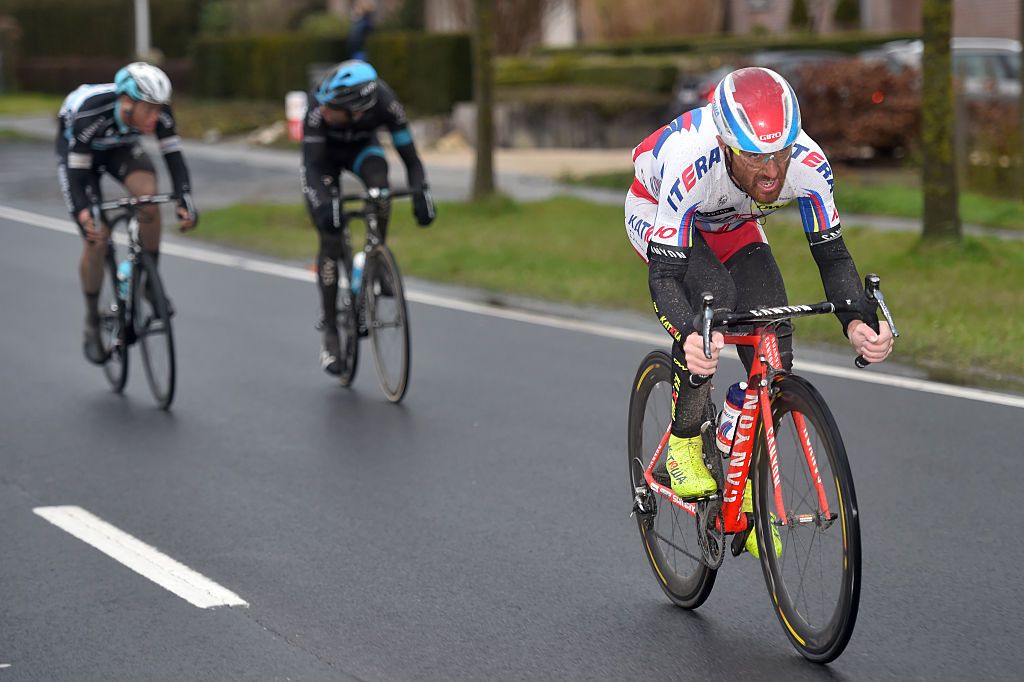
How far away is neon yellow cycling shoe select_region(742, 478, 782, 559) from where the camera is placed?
4828 millimetres

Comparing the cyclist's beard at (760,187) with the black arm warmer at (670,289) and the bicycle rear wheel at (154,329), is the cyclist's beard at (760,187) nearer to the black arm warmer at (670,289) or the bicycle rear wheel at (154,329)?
the black arm warmer at (670,289)

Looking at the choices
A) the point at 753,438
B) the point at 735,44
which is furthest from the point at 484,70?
the point at 735,44

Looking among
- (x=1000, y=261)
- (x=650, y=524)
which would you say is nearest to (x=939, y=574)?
(x=650, y=524)

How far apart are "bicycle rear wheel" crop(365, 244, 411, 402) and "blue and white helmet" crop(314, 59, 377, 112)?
83cm

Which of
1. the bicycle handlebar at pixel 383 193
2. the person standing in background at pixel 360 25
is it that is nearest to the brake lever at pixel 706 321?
the bicycle handlebar at pixel 383 193

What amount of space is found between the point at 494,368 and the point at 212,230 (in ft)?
28.0

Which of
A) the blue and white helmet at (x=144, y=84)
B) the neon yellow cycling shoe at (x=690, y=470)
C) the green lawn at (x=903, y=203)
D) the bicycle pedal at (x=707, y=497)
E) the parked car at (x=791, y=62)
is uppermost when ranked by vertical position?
the parked car at (x=791, y=62)

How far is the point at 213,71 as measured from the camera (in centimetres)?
4022

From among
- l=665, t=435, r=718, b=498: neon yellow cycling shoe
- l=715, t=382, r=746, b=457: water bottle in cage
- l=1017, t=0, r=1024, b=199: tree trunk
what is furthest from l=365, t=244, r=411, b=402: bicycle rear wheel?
l=1017, t=0, r=1024, b=199: tree trunk

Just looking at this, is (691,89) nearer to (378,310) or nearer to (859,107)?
(859,107)

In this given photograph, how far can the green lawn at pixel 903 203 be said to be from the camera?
15844 mm

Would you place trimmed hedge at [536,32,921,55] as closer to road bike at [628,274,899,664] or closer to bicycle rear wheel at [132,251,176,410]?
bicycle rear wheel at [132,251,176,410]

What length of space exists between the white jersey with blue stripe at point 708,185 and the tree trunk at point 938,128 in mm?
8912

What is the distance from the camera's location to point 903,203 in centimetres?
1750
